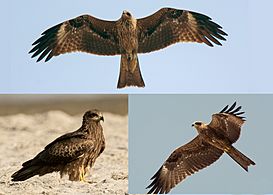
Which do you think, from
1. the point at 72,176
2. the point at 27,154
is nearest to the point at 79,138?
the point at 72,176

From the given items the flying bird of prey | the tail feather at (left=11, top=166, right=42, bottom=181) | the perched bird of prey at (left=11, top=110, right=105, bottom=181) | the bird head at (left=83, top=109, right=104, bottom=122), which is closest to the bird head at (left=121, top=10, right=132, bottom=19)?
the bird head at (left=83, top=109, right=104, bottom=122)

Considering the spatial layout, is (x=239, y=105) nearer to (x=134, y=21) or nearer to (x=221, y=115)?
(x=221, y=115)

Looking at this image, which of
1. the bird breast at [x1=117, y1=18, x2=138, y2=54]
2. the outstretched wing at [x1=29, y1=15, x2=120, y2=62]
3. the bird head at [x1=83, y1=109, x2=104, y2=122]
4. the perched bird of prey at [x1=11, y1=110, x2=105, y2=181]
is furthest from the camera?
the outstretched wing at [x1=29, y1=15, x2=120, y2=62]

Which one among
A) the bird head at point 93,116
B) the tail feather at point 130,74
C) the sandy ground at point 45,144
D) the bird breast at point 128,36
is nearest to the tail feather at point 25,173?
the sandy ground at point 45,144

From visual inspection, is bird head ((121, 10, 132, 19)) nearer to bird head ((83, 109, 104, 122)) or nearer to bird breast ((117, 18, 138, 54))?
bird breast ((117, 18, 138, 54))

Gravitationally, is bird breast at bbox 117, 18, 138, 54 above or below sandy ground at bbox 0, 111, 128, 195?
above

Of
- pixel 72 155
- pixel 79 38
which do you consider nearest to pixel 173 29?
pixel 79 38

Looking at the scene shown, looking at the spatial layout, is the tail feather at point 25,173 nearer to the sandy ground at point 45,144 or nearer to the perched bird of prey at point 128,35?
the sandy ground at point 45,144
